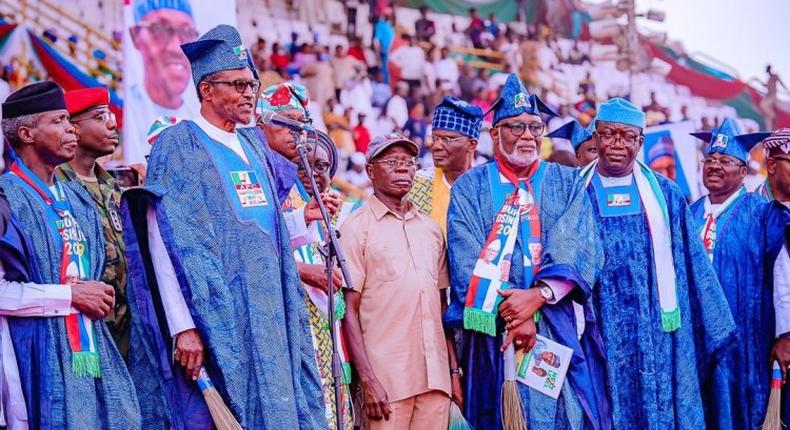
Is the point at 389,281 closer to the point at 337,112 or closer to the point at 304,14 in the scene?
the point at 337,112

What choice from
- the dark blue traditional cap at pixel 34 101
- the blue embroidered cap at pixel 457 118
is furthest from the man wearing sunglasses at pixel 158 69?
the dark blue traditional cap at pixel 34 101

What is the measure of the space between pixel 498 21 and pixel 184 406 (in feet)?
55.8

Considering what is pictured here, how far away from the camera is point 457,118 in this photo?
738cm

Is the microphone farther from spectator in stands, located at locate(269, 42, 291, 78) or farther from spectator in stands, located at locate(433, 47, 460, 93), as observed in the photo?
spectator in stands, located at locate(433, 47, 460, 93)

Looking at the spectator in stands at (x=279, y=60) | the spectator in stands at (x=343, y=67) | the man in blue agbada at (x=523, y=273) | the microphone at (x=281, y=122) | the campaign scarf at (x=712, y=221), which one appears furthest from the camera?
the spectator in stands at (x=343, y=67)

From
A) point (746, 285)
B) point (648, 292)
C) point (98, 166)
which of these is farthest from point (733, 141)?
point (98, 166)

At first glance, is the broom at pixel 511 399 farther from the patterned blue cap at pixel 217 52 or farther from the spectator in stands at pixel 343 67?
the spectator in stands at pixel 343 67

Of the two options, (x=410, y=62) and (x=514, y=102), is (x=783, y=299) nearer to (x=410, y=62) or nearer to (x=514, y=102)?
(x=514, y=102)

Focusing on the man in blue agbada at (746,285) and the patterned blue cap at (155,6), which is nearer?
Answer: the man in blue agbada at (746,285)

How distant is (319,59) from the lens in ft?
54.9

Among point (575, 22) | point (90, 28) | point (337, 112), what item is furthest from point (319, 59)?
point (575, 22)

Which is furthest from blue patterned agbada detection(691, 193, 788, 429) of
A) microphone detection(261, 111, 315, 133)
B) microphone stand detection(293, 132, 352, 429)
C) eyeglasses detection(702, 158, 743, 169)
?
microphone stand detection(293, 132, 352, 429)

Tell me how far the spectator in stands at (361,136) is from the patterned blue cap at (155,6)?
6.72 metres

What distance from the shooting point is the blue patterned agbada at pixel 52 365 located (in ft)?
15.6
